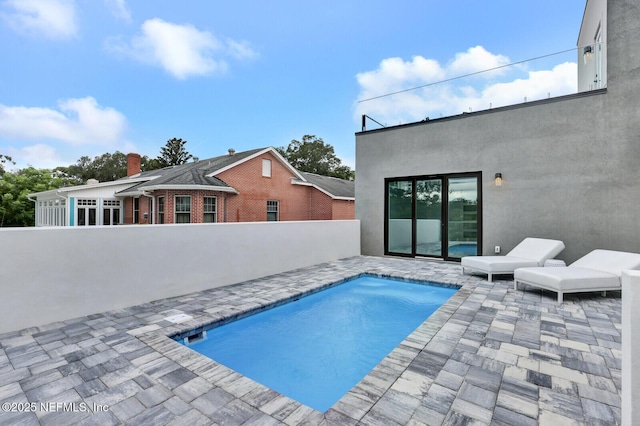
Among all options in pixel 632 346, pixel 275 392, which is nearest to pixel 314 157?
pixel 275 392

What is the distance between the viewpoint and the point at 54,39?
10516 mm

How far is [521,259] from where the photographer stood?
593 centimetres

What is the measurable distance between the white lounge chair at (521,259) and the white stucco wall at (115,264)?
4.13 m

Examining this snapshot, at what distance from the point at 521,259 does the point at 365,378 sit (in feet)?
16.6

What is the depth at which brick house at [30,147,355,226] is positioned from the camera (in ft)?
43.1

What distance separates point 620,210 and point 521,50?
4.18m

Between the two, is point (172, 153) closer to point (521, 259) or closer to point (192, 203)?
point (192, 203)

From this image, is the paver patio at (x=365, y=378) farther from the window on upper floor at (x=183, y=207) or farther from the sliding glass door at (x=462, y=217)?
the window on upper floor at (x=183, y=207)

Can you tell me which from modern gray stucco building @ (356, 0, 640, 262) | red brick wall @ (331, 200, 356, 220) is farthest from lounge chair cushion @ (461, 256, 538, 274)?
red brick wall @ (331, 200, 356, 220)

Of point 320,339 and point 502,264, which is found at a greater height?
point 502,264

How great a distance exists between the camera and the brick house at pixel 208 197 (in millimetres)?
13133

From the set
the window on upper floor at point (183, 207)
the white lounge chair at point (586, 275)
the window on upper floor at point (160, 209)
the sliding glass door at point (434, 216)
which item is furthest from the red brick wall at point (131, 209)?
the white lounge chair at point (586, 275)

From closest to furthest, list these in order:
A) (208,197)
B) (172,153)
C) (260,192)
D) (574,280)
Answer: (574,280), (208,197), (260,192), (172,153)

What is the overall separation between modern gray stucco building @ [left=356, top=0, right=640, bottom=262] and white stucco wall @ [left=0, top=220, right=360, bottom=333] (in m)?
4.13
